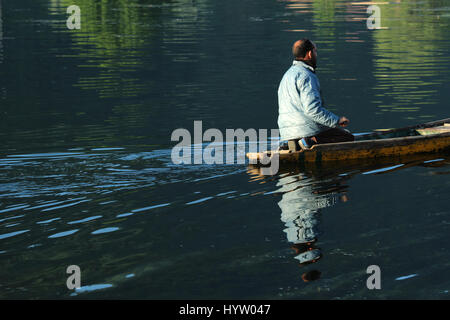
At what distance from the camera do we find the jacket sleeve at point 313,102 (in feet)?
38.1

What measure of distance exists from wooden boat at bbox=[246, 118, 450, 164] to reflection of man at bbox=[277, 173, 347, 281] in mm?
505

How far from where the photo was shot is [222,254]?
8.23 metres

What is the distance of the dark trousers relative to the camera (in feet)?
39.9

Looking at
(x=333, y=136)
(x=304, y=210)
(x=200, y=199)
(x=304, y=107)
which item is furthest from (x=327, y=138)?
(x=200, y=199)

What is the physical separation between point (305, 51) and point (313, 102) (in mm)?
844

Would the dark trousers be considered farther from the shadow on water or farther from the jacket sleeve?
the jacket sleeve

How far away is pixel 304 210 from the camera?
9812mm

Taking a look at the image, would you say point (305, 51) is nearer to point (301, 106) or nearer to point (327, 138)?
point (301, 106)

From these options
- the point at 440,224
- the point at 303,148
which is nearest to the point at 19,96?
the point at 303,148

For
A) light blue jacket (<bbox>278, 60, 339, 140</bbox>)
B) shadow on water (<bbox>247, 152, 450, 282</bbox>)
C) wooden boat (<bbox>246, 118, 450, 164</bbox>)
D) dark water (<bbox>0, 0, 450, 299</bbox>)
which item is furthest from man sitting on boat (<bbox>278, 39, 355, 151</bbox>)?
dark water (<bbox>0, 0, 450, 299</bbox>)

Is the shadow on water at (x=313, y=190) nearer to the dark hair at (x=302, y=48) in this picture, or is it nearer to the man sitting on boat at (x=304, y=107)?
the man sitting on boat at (x=304, y=107)

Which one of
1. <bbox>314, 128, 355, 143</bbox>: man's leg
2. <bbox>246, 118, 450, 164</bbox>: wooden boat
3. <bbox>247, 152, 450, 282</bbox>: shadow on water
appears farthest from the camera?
<bbox>314, 128, 355, 143</bbox>: man's leg

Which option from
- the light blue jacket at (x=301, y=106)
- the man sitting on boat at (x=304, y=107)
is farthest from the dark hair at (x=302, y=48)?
the light blue jacket at (x=301, y=106)
